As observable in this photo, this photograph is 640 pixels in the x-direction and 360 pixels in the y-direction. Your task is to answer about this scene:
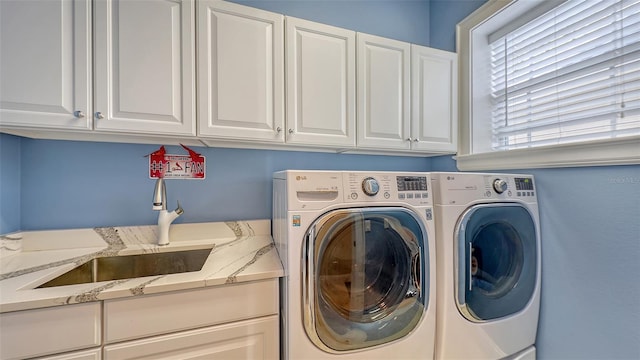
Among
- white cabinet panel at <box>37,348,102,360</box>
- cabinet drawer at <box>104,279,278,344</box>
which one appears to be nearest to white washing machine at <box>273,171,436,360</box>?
cabinet drawer at <box>104,279,278,344</box>

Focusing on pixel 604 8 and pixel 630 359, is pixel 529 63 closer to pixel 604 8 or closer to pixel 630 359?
pixel 604 8

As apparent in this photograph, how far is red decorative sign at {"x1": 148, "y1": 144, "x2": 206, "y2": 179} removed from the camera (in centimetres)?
150

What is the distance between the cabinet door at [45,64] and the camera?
1006 mm

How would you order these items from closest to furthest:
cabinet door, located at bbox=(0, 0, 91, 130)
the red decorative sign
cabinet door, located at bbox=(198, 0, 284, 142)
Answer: cabinet door, located at bbox=(0, 0, 91, 130) → cabinet door, located at bbox=(198, 0, 284, 142) → the red decorative sign

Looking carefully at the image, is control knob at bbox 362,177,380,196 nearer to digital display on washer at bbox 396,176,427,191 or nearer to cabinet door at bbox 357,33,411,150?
digital display on washer at bbox 396,176,427,191

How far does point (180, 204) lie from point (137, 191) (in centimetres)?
23

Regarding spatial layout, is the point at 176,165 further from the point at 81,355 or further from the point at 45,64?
the point at 81,355

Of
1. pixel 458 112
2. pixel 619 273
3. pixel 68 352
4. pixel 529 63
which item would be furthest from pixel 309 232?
pixel 529 63

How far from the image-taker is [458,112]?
6.04 ft

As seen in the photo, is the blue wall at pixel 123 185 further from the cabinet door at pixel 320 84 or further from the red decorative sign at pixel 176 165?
the cabinet door at pixel 320 84

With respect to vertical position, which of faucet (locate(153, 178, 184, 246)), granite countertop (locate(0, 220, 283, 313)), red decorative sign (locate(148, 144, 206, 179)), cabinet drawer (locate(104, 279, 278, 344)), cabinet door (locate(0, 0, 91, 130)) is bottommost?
cabinet drawer (locate(104, 279, 278, 344))

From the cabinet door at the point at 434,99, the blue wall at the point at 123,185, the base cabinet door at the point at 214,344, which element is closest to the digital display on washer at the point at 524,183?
the cabinet door at the point at 434,99

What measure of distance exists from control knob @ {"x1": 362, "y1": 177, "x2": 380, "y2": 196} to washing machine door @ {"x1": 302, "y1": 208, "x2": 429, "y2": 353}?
7cm

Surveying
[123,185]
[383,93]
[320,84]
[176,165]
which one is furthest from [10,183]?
[383,93]
